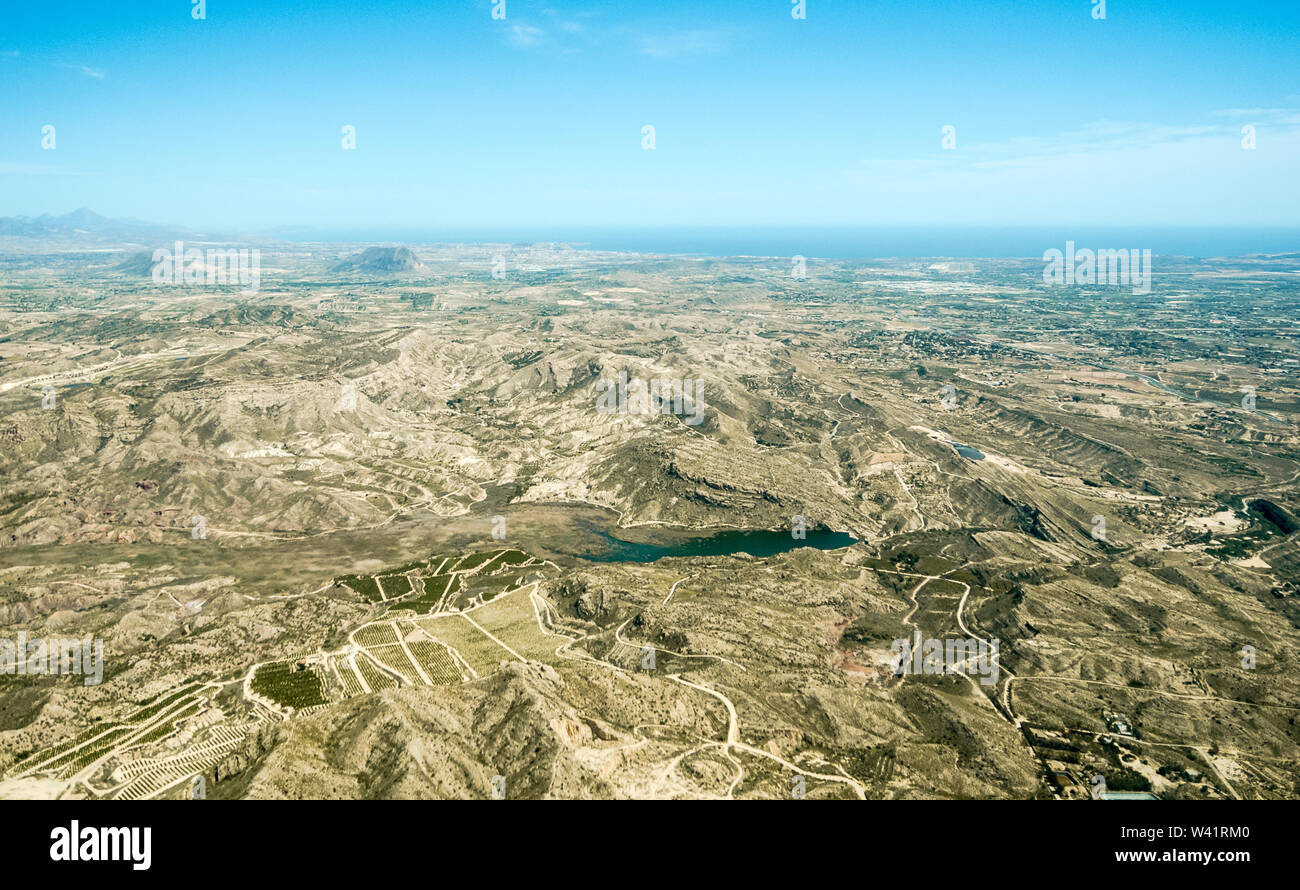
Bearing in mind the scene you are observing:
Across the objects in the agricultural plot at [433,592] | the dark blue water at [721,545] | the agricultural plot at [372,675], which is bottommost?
the agricultural plot at [372,675]

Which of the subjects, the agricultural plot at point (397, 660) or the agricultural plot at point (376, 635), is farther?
the agricultural plot at point (376, 635)

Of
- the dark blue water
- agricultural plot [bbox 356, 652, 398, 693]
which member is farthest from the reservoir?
agricultural plot [bbox 356, 652, 398, 693]

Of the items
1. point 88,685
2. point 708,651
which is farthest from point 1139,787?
point 88,685

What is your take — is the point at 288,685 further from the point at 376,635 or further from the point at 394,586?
the point at 394,586

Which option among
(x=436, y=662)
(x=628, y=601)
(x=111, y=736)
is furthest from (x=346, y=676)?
(x=628, y=601)

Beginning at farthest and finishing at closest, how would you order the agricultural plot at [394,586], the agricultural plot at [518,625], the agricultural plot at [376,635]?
the agricultural plot at [394,586] → the agricultural plot at [376,635] → the agricultural plot at [518,625]

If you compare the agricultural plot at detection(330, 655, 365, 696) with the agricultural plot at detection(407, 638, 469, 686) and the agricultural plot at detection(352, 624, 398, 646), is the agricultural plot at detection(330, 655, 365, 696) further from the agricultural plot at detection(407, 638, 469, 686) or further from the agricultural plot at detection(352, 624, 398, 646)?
the agricultural plot at detection(407, 638, 469, 686)

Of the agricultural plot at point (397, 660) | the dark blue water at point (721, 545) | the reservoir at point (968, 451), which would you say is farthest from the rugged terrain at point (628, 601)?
the dark blue water at point (721, 545)

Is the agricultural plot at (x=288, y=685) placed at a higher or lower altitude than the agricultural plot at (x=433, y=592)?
lower

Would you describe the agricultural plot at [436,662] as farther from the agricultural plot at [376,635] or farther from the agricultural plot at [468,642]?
the agricultural plot at [376,635]
